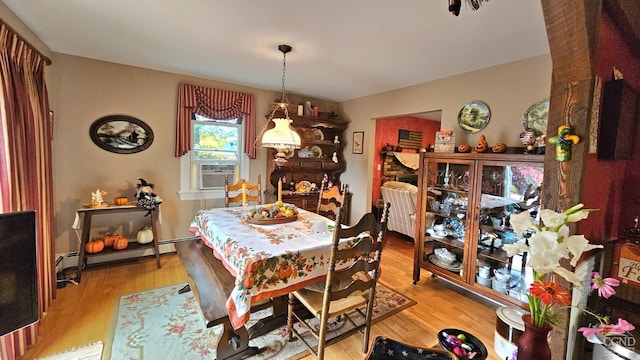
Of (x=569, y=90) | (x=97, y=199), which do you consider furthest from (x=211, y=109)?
(x=569, y=90)

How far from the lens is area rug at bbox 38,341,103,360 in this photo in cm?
182

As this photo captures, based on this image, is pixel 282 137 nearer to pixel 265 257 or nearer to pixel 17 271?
pixel 265 257

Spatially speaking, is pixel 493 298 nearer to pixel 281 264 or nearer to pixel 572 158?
pixel 572 158

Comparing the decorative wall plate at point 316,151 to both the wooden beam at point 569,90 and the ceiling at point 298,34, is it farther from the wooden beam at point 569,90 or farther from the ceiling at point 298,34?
the wooden beam at point 569,90

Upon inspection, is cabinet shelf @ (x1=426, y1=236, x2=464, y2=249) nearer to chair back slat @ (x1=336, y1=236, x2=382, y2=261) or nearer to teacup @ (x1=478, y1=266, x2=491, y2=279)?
teacup @ (x1=478, y1=266, x2=491, y2=279)

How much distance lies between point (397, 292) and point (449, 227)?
0.92 meters

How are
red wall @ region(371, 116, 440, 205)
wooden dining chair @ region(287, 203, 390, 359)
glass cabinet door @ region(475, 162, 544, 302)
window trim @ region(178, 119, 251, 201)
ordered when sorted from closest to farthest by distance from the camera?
wooden dining chair @ region(287, 203, 390, 359) < glass cabinet door @ region(475, 162, 544, 302) < window trim @ region(178, 119, 251, 201) < red wall @ region(371, 116, 440, 205)

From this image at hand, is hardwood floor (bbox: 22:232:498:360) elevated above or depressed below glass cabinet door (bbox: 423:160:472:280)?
below

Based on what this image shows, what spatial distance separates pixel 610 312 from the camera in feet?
5.82

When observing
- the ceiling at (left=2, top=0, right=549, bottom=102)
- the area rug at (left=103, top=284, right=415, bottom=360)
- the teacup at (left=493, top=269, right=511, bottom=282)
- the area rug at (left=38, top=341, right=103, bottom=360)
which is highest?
the ceiling at (left=2, top=0, right=549, bottom=102)

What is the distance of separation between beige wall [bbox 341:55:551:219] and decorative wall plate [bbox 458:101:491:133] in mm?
44

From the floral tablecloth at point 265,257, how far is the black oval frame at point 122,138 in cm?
182

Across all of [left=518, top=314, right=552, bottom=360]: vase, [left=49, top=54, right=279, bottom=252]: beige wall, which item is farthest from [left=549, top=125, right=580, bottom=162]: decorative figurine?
[left=49, top=54, right=279, bottom=252]: beige wall

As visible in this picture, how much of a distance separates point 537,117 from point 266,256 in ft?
8.84
